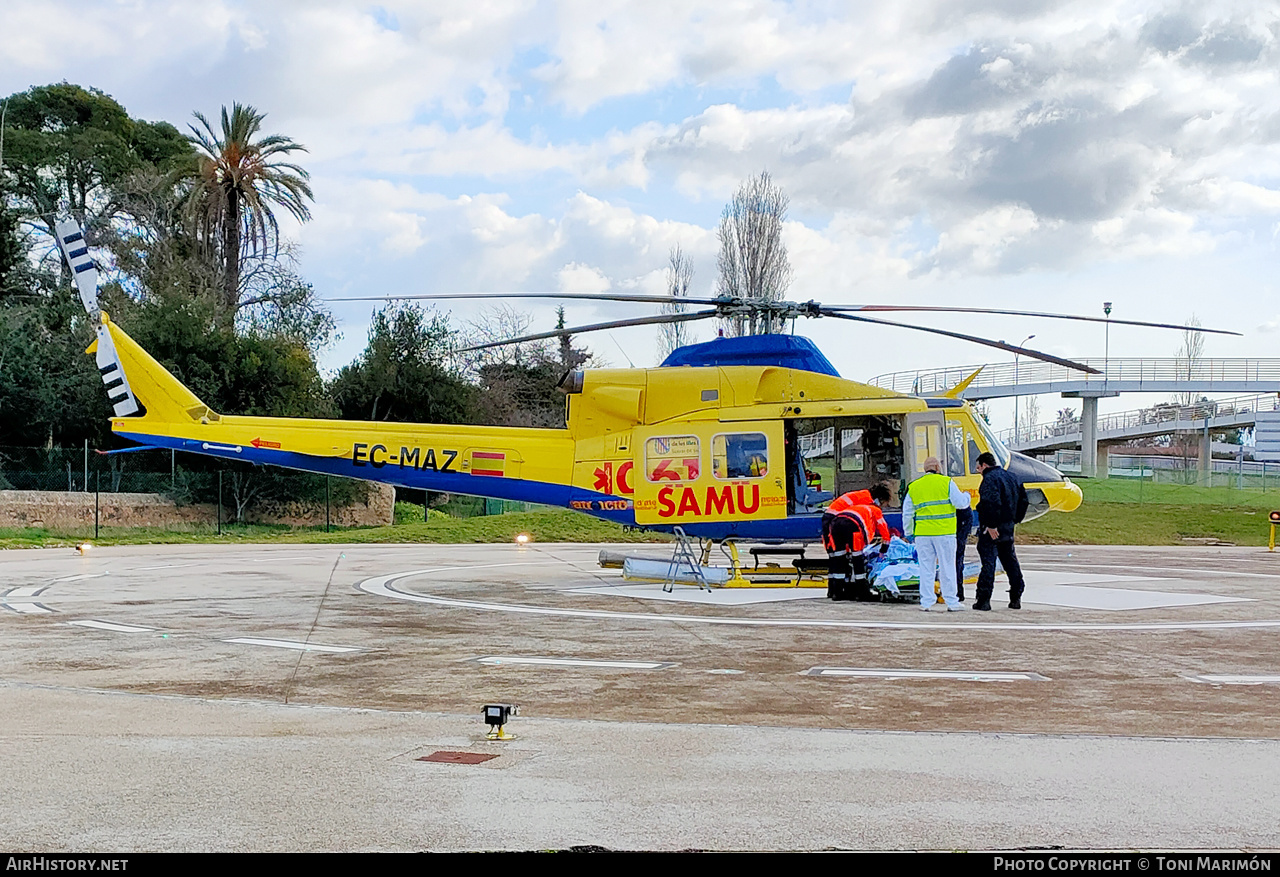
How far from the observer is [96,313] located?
17.1m

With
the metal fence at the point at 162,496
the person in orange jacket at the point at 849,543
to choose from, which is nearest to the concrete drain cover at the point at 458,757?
the person in orange jacket at the point at 849,543

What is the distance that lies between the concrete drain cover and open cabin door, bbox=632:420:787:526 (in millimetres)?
10032

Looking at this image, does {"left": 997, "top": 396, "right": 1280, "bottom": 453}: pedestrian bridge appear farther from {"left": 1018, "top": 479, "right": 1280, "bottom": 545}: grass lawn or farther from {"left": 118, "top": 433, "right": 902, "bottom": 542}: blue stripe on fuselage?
{"left": 118, "top": 433, "right": 902, "bottom": 542}: blue stripe on fuselage

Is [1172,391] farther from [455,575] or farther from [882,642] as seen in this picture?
[882,642]

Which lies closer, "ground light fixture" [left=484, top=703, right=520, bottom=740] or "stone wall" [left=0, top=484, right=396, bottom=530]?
"ground light fixture" [left=484, top=703, right=520, bottom=740]

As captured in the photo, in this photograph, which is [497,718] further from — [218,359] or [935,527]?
[218,359]

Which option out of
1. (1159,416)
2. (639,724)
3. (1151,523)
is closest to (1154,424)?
(1159,416)

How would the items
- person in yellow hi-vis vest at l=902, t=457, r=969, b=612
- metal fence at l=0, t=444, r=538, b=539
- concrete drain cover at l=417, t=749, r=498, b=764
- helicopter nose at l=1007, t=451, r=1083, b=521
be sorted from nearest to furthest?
concrete drain cover at l=417, t=749, r=498, b=764 → person in yellow hi-vis vest at l=902, t=457, r=969, b=612 → helicopter nose at l=1007, t=451, r=1083, b=521 → metal fence at l=0, t=444, r=538, b=539

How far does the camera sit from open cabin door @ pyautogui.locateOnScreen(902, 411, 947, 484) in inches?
611

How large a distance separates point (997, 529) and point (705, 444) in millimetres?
4142

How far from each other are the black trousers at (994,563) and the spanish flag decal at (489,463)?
6.73 meters

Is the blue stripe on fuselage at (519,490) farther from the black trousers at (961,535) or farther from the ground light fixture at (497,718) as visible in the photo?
the ground light fixture at (497,718)

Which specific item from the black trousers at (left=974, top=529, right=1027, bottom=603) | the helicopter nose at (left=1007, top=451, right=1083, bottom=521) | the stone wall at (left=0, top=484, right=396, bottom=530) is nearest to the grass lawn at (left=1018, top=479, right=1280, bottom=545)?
the helicopter nose at (left=1007, top=451, right=1083, bottom=521)

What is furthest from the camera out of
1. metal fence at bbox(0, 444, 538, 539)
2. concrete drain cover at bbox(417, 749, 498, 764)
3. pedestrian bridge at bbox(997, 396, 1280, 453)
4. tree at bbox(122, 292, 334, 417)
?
pedestrian bridge at bbox(997, 396, 1280, 453)
